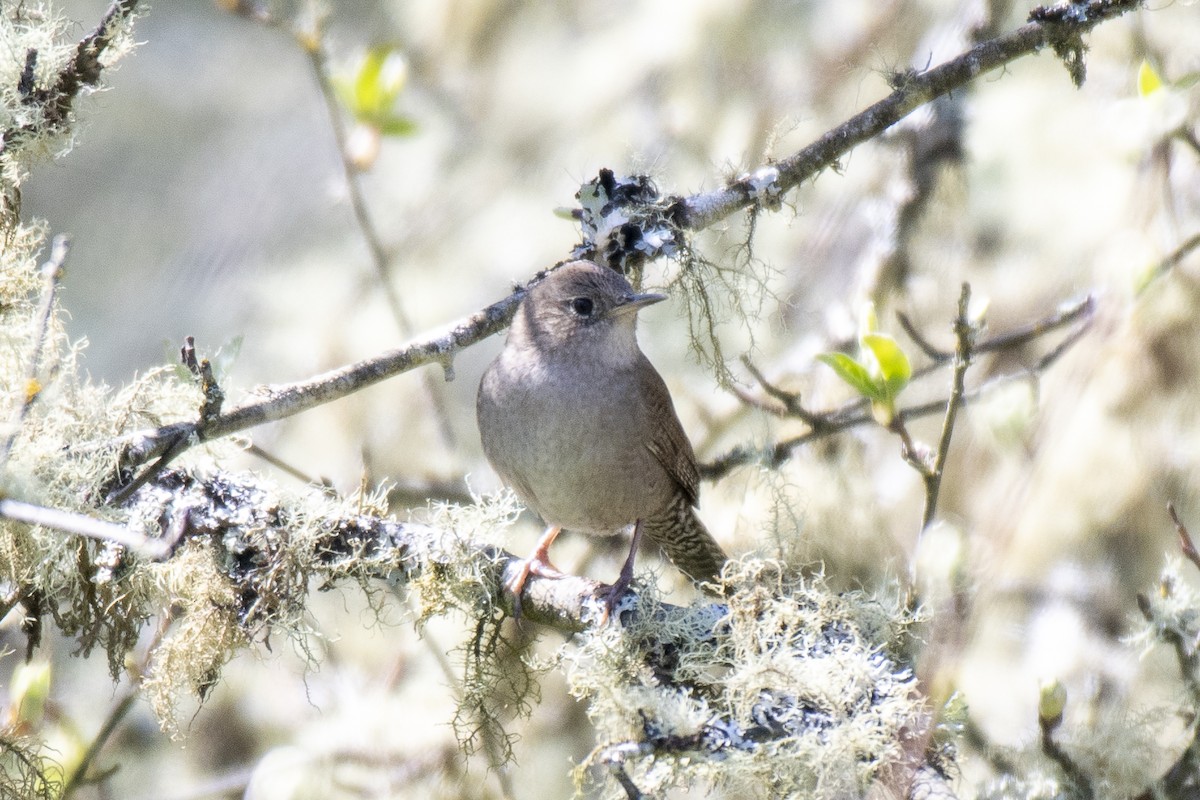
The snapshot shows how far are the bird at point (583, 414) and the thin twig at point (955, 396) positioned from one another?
1010 millimetres

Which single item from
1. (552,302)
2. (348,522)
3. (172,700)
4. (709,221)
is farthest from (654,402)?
(172,700)

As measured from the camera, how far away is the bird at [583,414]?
3133mm

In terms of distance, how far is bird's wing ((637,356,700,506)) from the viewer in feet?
10.8

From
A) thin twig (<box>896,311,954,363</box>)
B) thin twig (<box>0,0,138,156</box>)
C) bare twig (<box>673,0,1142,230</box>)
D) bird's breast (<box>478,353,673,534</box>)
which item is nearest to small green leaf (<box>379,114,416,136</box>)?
bird's breast (<box>478,353,673,534</box>)

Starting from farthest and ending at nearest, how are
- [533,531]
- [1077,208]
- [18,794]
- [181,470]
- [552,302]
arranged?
1. [533,531]
2. [1077,208]
3. [552,302]
4. [181,470]
5. [18,794]

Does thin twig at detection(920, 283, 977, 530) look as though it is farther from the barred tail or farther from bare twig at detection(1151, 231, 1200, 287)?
the barred tail

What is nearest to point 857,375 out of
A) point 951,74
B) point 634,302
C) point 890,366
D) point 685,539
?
point 890,366

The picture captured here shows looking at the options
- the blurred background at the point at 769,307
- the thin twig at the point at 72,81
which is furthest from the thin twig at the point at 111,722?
the thin twig at the point at 72,81

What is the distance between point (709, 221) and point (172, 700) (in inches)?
64.0

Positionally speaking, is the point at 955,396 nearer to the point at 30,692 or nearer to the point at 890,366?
the point at 890,366

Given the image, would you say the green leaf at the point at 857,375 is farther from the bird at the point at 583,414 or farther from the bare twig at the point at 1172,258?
the bare twig at the point at 1172,258

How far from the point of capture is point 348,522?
2.59 metres

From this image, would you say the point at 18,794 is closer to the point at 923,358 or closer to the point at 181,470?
the point at 181,470

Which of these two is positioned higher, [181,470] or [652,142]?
[652,142]
